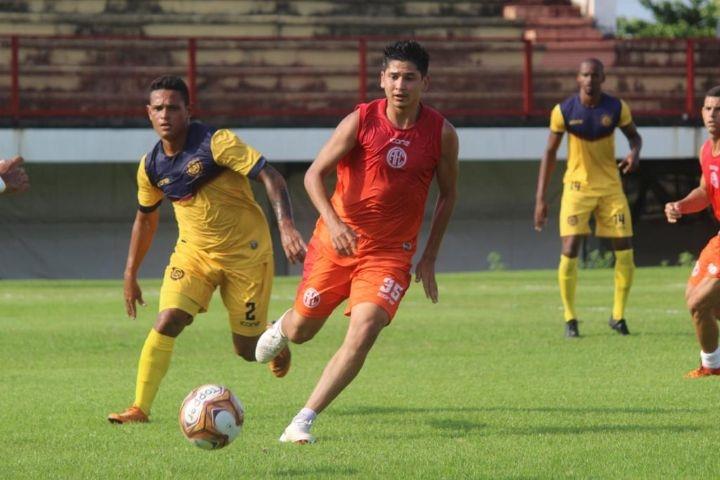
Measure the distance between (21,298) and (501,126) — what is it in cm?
1041

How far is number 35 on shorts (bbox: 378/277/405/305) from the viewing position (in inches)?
342

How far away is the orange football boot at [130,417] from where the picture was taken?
9383 millimetres

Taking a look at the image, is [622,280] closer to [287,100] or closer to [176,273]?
[176,273]

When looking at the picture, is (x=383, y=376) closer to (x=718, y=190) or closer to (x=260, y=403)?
(x=260, y=403)

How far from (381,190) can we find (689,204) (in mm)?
3163

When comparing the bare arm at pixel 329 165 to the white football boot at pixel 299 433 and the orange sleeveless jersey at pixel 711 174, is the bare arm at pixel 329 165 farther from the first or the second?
the orange sleeveless jersey at pixel 711 174

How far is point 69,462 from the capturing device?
314 inches

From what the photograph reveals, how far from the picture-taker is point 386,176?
8945 mm

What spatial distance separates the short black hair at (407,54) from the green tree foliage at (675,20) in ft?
127

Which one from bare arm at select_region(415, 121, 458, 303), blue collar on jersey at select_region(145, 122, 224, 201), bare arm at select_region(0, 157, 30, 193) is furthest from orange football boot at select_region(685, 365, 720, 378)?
bare arm at select_region(0, 157, 30, 193)

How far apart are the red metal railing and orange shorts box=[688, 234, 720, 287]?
16.9m

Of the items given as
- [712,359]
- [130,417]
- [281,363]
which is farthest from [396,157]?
[712,359]

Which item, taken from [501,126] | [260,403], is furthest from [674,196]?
[260,403]

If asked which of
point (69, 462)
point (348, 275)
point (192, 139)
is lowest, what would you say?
point (69, 462)
